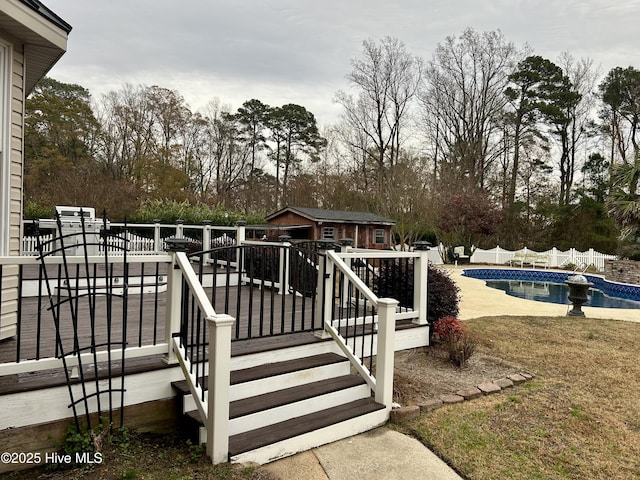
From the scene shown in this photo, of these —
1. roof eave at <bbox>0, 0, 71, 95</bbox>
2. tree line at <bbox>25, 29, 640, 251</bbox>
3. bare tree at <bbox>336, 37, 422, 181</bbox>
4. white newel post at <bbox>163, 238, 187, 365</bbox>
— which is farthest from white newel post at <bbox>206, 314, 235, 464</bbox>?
bare tree at <bbox>336, 37, 422, 181</bbox>

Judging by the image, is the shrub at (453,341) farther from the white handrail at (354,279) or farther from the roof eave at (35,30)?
the roof eave at (35,30)

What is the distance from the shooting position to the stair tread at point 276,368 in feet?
10.7

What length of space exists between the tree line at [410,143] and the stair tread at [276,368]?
58.7 feet

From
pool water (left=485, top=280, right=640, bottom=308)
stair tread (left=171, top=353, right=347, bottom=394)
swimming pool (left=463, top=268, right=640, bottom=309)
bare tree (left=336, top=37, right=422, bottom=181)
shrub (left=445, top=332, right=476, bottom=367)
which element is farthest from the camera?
bare tree (left=336, top=37, right=422, bottom=181)

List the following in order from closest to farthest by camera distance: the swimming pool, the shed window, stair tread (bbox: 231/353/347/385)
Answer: stair tread (bbox: 231/353/347/385)
the swimming pool
the shed window

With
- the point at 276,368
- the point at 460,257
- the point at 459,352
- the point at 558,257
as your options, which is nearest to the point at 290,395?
the point at 276,368

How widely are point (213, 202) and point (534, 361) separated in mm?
23031

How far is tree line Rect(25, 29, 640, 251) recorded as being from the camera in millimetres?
Result: 22672

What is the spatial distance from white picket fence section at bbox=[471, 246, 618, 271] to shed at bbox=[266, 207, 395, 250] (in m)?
5.55

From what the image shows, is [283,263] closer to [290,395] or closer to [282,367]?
[282,367]

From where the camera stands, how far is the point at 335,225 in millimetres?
20406

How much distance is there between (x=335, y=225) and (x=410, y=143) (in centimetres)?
1036

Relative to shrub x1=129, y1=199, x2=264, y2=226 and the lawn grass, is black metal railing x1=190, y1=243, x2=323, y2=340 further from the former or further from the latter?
shrub x1=129, y1=199, x2=264, y2=226

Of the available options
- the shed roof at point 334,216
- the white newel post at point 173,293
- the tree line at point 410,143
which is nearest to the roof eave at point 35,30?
the white newel post at point 173,293
